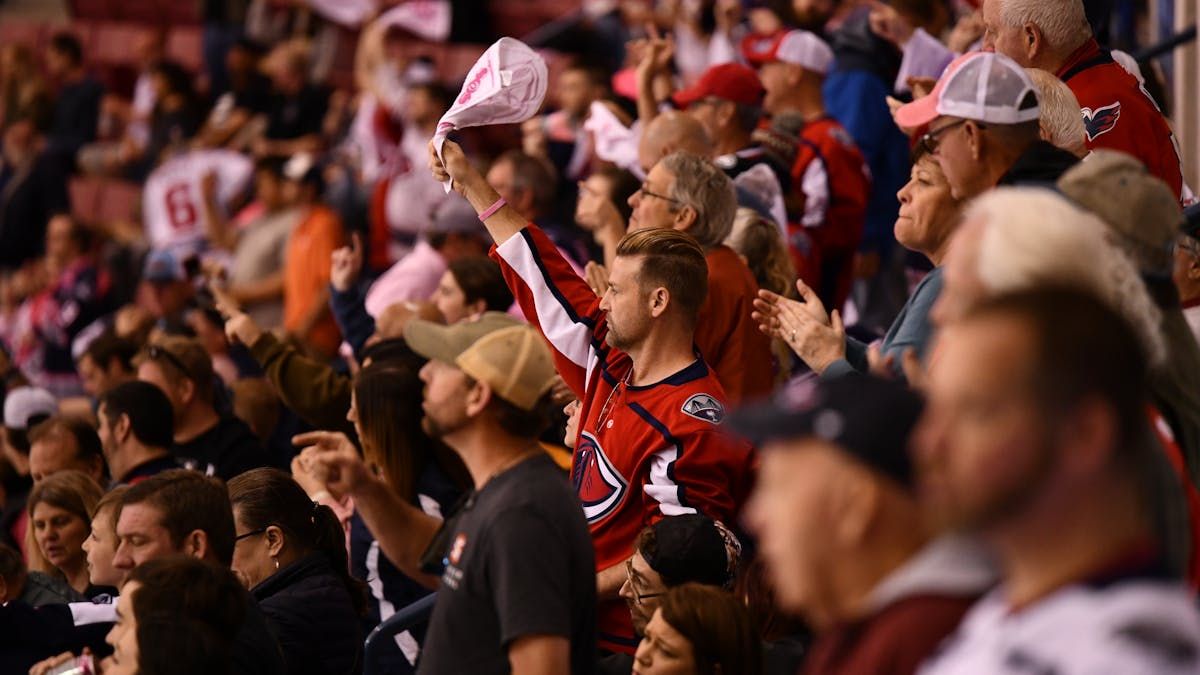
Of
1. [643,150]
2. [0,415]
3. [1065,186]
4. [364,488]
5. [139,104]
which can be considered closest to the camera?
[1065,186]

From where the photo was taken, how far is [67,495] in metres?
5.60

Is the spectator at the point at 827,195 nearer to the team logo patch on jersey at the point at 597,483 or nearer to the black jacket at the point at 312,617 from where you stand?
the team logo patch on jersey at the point at 597,483

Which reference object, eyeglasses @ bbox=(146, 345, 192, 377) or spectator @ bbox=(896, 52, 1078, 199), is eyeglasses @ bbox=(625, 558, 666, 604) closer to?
spectator @ bbox=(896, 52, 1078, 199)

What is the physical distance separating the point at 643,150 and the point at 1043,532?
13.1 ft

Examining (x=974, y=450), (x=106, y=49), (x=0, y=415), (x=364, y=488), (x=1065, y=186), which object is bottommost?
(x=106, y=49)

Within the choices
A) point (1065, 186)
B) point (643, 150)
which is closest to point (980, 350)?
point (1065, 186)

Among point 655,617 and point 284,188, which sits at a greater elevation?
point 655,617

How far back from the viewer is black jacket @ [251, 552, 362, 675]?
4.50m

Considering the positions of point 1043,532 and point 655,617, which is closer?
point 1043,532

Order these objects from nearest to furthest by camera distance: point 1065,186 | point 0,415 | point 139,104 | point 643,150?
point 1065,186, point 643,150, point 0,415, point 139,104

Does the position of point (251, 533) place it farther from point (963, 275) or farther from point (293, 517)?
point (963, 275)

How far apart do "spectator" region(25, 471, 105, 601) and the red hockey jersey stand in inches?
126

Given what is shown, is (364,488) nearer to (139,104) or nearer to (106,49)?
(139,104)

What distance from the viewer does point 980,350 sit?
2.24 m
